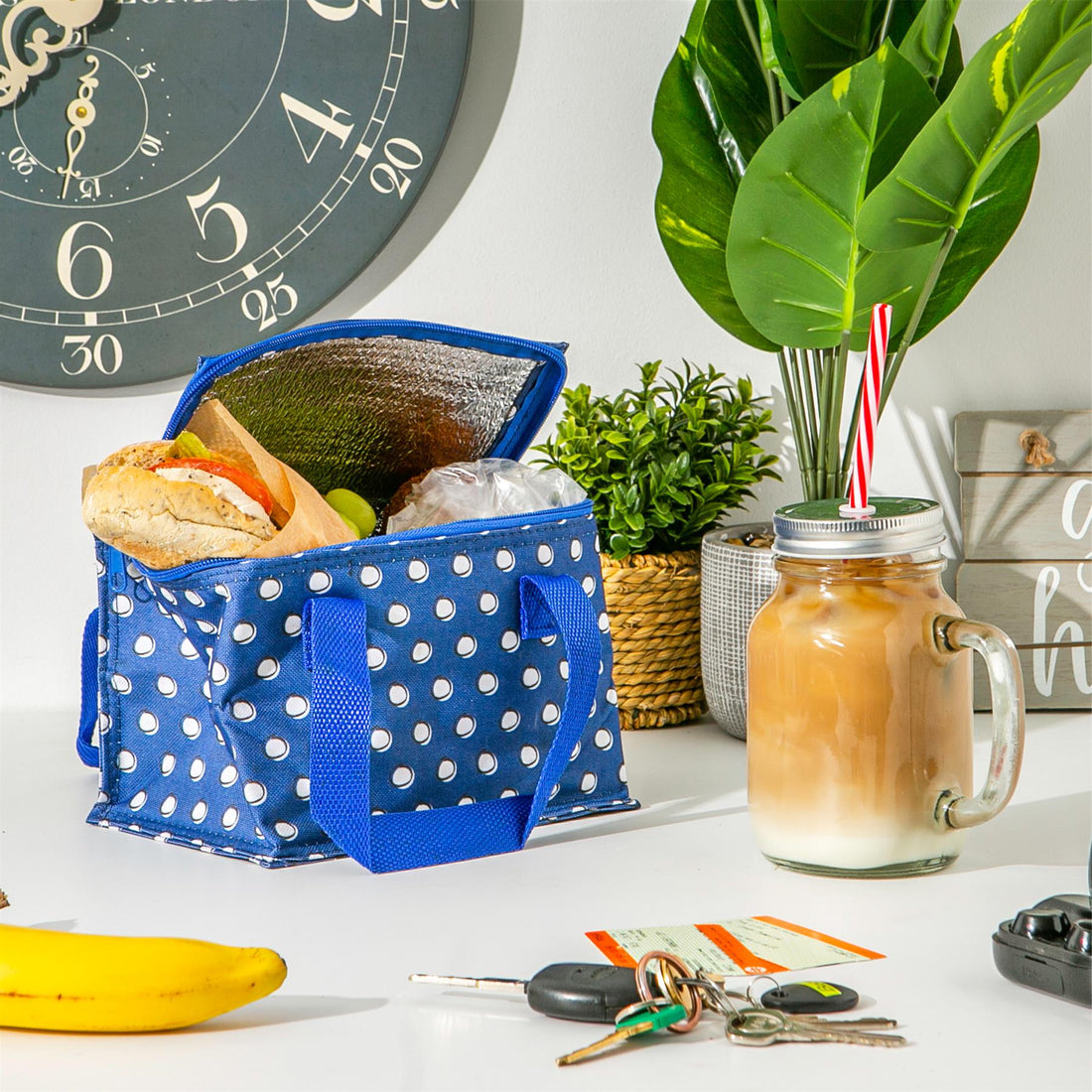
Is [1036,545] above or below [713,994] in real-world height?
above

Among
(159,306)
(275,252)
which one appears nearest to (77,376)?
(159,306)

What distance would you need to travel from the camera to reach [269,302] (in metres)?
1.18

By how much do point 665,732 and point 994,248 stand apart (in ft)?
1.71

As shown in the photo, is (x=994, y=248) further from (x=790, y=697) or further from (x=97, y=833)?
(x=97, y=833)

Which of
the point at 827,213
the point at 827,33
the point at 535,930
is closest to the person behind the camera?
the point at 535,930

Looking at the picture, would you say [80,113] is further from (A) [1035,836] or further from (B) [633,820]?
(A) [1035,836]

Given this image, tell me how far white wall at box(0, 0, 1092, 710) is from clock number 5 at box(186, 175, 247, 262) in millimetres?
103

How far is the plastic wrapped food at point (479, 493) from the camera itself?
35.7 inches

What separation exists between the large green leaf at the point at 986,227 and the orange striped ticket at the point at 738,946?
606 millimetres

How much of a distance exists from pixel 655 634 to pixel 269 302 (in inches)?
19.2

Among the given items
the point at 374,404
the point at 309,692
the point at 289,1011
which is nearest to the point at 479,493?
the point at 374,404

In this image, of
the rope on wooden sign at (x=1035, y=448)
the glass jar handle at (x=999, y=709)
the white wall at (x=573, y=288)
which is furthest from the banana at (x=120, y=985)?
the rope on wooden sign at (x=1035, y=448)

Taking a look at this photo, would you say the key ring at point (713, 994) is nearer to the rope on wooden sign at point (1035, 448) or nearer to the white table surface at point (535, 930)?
the white table surface at point (535, 930)

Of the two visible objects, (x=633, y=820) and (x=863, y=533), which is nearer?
(x=863, y=533)
